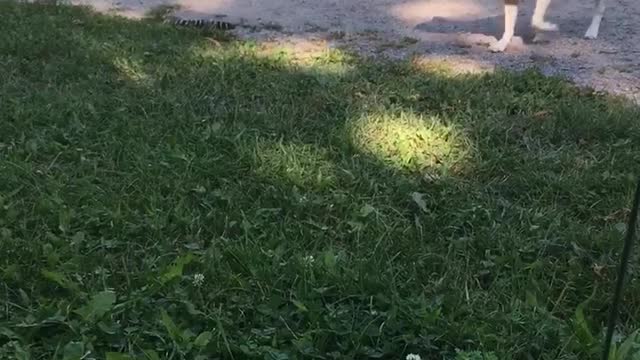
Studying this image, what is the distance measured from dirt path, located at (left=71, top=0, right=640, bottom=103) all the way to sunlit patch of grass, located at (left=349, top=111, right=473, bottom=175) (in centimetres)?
147

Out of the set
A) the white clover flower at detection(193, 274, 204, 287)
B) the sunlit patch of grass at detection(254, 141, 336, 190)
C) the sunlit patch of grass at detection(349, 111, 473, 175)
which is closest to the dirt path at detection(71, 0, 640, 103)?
the sunlit patch of grass at detection(349, 111, 473, 175)

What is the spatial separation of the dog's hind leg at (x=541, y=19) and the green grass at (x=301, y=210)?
1.58m

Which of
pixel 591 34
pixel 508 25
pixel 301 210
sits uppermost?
pixel 508 25

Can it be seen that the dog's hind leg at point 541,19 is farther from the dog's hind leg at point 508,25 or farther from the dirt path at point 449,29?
the dog's hind leg at point 508,25

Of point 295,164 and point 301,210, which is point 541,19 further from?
point 301,210

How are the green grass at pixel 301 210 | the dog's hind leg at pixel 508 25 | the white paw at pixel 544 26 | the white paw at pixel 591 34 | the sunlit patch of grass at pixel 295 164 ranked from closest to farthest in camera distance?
the green grass at pixel 301 210 → the sunlit patch of grass at pixel 295 164 → the dog's hind leg at pixel 508 25 → the white paw at pixel 591 34 → the white paw at pixel 544 26

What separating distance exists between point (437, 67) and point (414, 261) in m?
2.85

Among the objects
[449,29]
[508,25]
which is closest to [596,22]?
[508,25]

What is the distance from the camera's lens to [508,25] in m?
6.31

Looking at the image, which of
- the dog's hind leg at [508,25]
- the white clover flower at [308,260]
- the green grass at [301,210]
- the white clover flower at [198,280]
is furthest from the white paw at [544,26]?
the white clover flower at [198,280]

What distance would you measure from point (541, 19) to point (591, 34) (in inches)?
15.9

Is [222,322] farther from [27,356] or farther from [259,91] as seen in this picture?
Result: [259,91]

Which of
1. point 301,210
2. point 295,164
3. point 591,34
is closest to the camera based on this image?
point 301,210

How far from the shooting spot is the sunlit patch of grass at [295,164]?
3.84m
